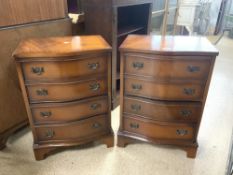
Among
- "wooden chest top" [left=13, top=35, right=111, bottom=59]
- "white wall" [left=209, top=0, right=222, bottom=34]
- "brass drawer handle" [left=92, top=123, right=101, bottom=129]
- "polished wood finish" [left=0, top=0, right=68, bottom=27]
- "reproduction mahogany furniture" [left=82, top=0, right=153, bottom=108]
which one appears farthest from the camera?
"white wall" [left=209, top=0, right=222, bottom=34]

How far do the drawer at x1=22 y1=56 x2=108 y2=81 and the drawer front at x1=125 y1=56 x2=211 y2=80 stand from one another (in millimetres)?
204

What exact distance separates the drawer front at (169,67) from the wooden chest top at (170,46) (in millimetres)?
51

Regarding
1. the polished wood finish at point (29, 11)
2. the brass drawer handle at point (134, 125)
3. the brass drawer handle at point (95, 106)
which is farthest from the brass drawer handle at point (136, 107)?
the polished wood finish at point (29, 11)

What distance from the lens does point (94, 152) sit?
152 centimetres

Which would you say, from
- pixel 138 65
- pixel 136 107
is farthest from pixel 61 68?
pixel 136 107

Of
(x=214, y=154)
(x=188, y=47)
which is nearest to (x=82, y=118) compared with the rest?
(x=188, y=47)

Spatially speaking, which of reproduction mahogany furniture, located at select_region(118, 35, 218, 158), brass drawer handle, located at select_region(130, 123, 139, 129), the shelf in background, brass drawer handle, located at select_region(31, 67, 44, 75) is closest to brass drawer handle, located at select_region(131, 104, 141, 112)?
reproduction mahogany furniture, located at select_region(118, 35, 218, 158)

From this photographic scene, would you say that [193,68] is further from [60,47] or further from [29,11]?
[29,11]

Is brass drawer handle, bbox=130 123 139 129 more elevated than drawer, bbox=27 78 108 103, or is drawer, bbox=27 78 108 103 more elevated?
drawer, bbox=27 78 108 103

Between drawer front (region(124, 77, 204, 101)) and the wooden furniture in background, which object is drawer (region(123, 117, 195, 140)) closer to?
drawer front (region(124, 77, 204, 101))

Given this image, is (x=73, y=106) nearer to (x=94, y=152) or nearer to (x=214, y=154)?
(x=94, y=152)

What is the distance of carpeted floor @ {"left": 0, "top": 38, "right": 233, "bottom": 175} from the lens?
1371 mm

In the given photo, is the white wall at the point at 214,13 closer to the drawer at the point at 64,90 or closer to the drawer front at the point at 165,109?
the drawer front at the point at 165,109

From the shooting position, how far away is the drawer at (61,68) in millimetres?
1115
